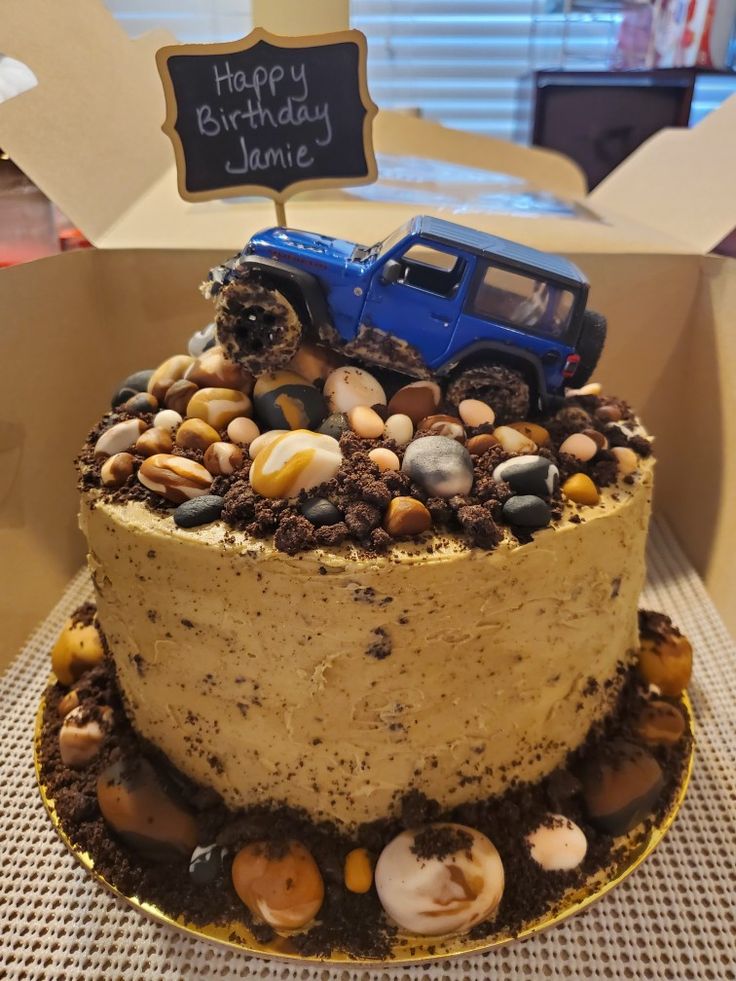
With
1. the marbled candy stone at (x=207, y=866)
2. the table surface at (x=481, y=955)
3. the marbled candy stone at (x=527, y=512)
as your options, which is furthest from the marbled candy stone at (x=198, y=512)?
the table surface at (x=481, y=955)

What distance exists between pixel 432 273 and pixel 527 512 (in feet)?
1.57

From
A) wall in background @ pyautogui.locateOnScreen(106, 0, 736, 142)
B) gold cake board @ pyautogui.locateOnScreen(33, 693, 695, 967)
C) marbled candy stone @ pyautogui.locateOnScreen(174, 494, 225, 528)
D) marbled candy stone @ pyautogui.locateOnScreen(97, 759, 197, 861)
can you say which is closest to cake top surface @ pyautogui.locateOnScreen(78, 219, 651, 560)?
marbled candy stone @ pyautogui.locateOnScreen(174, 494, 225, 528)

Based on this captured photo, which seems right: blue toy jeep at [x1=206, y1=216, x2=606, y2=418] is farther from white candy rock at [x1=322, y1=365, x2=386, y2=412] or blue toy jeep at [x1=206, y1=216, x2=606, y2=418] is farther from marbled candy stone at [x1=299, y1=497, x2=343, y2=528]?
marbled candy stone at [x1=299, y1=497, x2=343, y2=528]

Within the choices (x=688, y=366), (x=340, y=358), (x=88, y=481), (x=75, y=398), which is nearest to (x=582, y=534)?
(x=340, y=358)

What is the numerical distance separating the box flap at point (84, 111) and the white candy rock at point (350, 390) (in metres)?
0.96

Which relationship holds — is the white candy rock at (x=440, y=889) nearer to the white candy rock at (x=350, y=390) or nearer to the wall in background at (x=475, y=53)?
the white candy rock at (x=350, y=390)

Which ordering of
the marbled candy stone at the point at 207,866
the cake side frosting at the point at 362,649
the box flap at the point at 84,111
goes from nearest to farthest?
the cake side frosting at the point at 362,649 < the marbled candy stone at the point at 207,866 < the box flap at the point at 84,111

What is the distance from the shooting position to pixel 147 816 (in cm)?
119

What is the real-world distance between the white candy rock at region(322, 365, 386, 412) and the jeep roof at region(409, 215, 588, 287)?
241 millimetres

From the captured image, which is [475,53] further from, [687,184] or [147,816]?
[147,816]

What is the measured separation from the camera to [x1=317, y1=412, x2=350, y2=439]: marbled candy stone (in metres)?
1.20

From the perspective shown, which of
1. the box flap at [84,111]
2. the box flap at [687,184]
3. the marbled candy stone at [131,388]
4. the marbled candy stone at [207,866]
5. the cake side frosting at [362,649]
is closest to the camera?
the cake side frosting at [362,649]

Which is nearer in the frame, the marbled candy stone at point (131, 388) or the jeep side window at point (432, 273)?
the jeep side window at point (432, 273)

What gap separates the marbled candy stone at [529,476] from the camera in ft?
3.66
